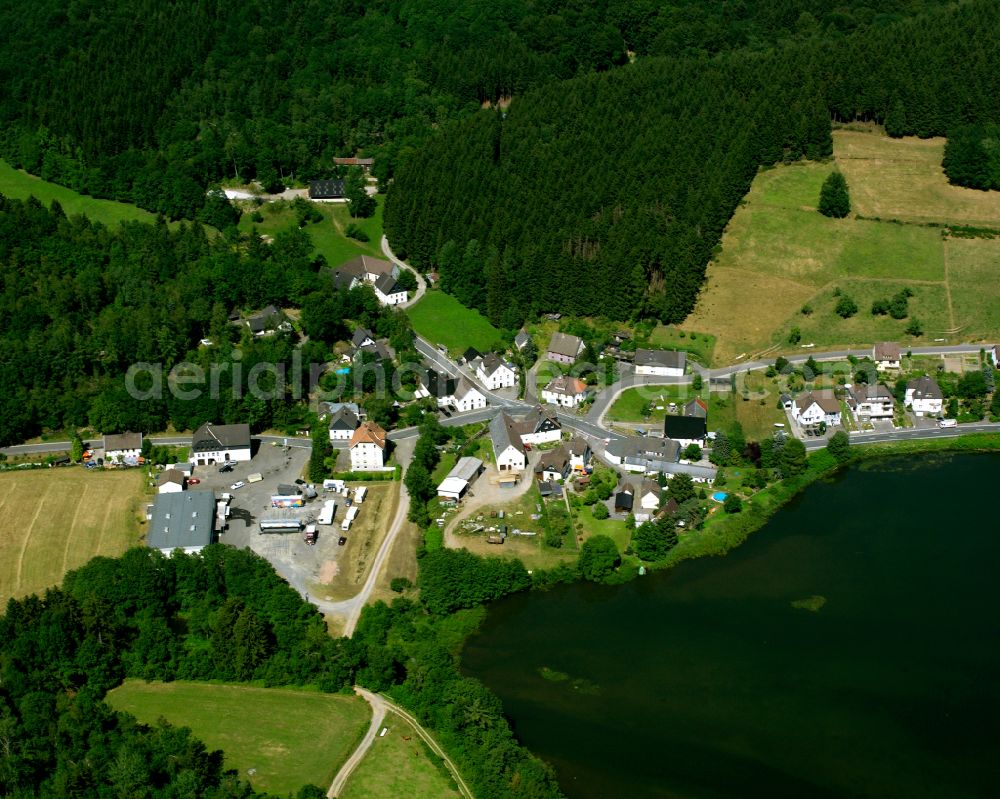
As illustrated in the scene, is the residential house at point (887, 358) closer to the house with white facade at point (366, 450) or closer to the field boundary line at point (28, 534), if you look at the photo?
the house with white facade at point (366, 450)

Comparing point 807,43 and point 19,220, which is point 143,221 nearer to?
point 19,220

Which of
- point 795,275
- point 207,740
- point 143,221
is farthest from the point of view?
point 143,221

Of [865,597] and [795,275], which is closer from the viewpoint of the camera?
[865,597]

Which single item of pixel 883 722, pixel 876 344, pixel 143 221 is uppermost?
pixel 143 221

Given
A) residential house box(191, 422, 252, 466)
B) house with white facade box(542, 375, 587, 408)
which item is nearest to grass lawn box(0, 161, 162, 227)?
residential house box(191, 422, 252, 466)

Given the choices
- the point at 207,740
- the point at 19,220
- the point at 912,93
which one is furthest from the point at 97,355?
the point at 912,93

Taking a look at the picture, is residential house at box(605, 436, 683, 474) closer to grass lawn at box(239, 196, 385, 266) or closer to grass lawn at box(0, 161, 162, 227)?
grass lawn at box(239, 196, 385, 266)

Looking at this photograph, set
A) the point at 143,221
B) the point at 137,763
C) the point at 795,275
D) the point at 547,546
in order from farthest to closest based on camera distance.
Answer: the point at 143,221, the point at 795,275, the point at 547,546, the point at 137,763
